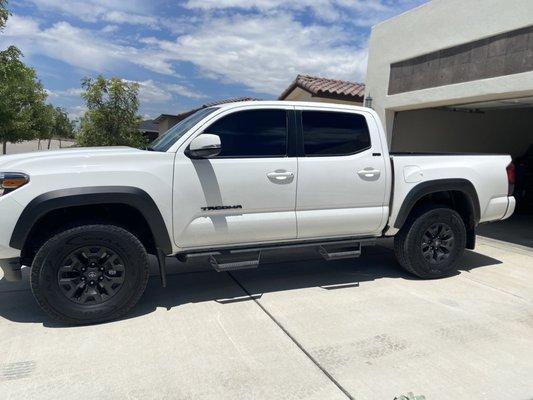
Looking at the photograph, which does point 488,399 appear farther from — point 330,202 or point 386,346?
point 330,202

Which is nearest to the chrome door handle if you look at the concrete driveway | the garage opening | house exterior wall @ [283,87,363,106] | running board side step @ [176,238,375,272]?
running board side step @ [176,238,375,272]

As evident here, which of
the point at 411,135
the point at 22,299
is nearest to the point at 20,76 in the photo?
the point at 22,299

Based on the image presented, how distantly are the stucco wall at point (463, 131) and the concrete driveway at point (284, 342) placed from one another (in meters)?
6.47

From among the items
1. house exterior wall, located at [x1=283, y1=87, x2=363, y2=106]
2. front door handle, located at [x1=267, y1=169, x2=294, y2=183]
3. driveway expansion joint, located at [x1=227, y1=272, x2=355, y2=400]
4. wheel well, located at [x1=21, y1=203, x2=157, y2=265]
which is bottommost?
driveway expansion joint, located at [x1=227, y1=272, x2=355, y2=400]

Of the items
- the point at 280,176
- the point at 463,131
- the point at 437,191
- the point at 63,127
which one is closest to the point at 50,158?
the point at 280,176

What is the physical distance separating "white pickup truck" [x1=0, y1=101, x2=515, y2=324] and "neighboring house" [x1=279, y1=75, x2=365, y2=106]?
9.53m

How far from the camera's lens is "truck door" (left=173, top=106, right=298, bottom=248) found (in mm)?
4129

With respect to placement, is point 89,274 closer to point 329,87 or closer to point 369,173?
point 369,173

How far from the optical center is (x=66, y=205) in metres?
3.68

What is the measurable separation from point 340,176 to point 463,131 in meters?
9.21

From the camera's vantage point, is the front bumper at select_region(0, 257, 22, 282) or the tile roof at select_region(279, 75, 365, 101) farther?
the tile roof at select_region(279, 75, 365, 101)

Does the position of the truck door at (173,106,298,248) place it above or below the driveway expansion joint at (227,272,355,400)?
above

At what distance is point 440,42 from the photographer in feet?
29.3

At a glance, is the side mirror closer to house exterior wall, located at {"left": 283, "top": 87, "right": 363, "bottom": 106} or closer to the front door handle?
the front door handle
